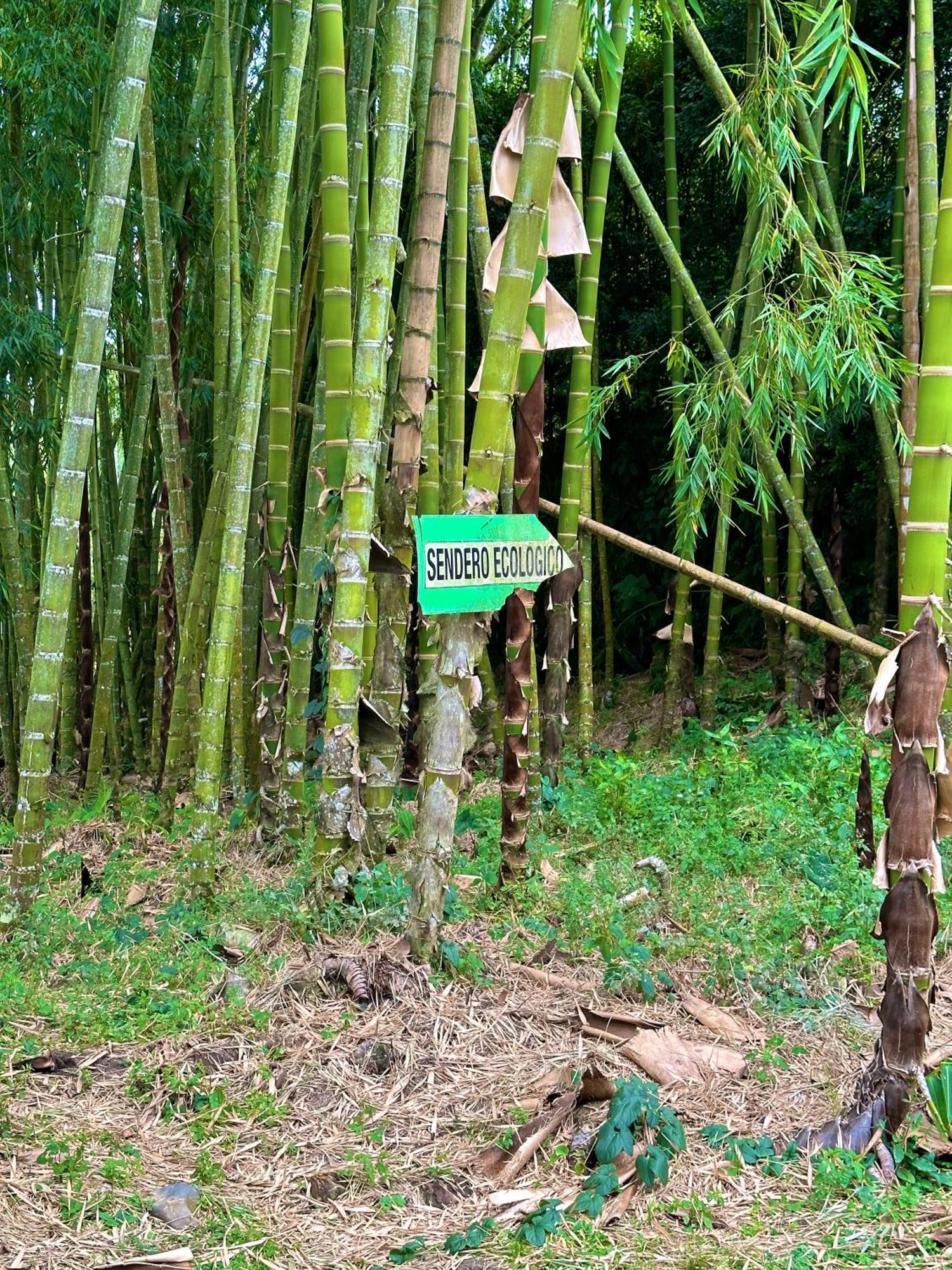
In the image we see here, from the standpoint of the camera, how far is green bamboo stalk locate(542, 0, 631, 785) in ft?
12.9

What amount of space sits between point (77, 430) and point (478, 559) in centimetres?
108

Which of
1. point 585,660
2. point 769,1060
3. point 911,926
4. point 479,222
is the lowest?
point 769,1060

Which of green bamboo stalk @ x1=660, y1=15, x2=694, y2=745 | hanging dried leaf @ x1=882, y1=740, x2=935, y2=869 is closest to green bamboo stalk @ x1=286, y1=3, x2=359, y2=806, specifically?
hanging dried leaf @ x1=882, y1=740, x2=935, y2=869

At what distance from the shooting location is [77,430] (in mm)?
2764

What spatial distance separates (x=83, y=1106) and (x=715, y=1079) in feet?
4.04

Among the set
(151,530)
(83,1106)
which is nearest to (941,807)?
(83,1106)

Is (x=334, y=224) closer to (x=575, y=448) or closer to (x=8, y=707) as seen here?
(x=575, y=448)

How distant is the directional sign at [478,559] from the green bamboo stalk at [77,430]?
3.04ft

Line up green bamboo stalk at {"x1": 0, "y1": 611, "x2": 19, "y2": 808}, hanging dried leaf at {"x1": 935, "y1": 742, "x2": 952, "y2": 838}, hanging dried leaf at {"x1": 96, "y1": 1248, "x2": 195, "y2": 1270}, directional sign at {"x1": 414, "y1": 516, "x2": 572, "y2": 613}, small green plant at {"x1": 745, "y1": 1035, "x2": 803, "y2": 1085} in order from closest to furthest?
hanging dried leaf at {"x1": 96, "y1": 1248, "x2": 195, "y2": 1270} < hanging dried leaf at {"x1": 935, "y1": 742, "x2": 952, "y2": 838} < small green plant at {"x1": 745, "y1": 1035, "x2": 803, "y2": 1085} < directional sign at {"x1": 414, "y1": 516, "x2": 572, "y2": 613} < green bamboo stalk at {"x1": 0, "y1": 611, "x2": 19, "y2": 808}

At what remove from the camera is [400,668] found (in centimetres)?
313

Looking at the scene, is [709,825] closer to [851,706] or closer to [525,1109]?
[525,1109]

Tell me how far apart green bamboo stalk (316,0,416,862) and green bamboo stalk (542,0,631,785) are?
1.19 m

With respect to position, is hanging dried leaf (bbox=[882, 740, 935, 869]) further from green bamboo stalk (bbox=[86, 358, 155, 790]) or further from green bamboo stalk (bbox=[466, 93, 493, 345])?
green bamboo stalk (bbox=[86, 358, 155, 790])

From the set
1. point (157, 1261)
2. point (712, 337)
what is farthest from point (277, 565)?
point (157, 1261)
